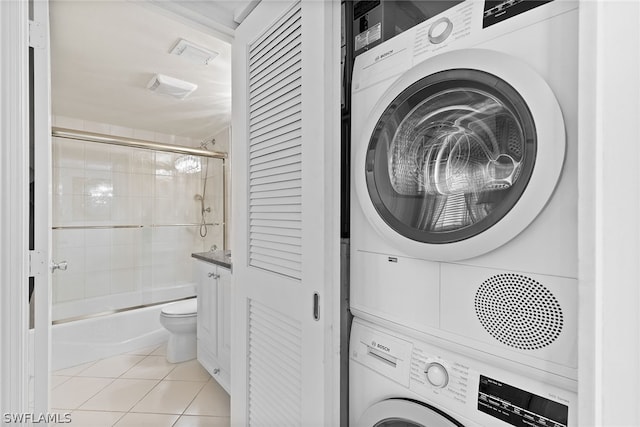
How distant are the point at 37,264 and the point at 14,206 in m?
0.23

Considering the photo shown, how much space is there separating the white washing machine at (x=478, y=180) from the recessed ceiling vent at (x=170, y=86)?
78.2 inches

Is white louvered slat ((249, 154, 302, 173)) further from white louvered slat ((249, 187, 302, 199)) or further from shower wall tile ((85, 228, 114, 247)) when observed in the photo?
shower wall tile ((85, 228, 114, 247))

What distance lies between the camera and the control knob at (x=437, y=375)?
0.84 metres

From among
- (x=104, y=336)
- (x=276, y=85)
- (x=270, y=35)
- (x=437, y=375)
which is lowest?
(x=104, y=336)

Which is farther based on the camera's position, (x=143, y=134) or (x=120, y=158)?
(x=143, y=134)

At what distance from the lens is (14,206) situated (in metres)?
1.02

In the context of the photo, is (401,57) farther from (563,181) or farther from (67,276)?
(67,276)

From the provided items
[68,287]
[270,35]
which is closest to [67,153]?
[68,287]

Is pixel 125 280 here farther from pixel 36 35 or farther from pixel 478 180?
pixel 478 180

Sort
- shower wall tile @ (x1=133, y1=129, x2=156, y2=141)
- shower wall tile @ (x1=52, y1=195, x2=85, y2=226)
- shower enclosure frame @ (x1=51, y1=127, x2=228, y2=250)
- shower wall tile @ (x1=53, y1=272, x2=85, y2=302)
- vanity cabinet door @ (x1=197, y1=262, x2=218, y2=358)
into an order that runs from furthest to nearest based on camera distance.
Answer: shower wall tile @ (x1=133, y1=129, x2=156, y2=141) < shower wall tile @ (x1=52, y1=195, x2=85, y2=226) < shower wall tile @ (x1=53, y1=272, x2=85, y2=302) < shower enclosure frame @ (x1=51, y1=127, x2=228, y2=250) < vanity cabinet door @ (x1=197, y1=262, x2=218, y2=358)

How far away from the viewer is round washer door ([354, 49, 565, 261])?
0.67 metres


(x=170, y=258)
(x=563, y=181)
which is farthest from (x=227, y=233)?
(x=563, y=181)

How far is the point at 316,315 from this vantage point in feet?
3.51
